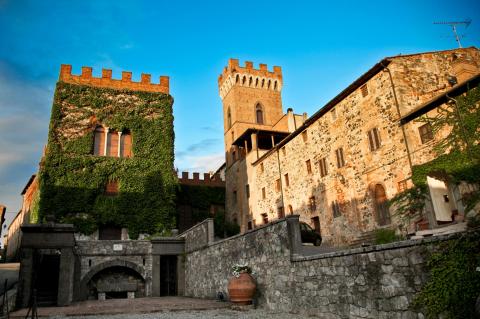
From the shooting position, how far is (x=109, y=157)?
2345cm

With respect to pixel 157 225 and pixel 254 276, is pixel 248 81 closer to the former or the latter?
pixel 157 225

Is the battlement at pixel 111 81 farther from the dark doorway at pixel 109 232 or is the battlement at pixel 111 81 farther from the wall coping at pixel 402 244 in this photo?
the wall coping at pixel 402 244

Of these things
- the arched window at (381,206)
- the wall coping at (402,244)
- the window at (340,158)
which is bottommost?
the wall coping at (402,244)

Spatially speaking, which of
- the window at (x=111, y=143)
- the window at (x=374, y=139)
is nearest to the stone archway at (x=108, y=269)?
the window at (x=111, y=143)

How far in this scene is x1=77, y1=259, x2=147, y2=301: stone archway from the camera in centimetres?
1702

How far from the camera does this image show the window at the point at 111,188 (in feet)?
74.6

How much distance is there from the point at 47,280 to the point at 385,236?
605 inches

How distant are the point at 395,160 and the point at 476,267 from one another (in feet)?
44.2

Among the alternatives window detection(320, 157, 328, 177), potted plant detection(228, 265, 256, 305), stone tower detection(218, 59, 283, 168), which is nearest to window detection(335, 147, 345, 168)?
window detection(320, 157, 328, 177)

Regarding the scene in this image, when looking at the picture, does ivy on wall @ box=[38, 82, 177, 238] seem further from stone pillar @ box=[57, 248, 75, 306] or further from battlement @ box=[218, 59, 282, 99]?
battlement @ box=[218, 59, 282, 99]

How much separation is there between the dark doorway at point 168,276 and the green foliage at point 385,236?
424 inches

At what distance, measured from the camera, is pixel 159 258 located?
18.5 metres

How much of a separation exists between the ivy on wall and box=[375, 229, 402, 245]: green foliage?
1251cm

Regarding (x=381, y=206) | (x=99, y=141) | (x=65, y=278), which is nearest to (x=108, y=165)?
(x=99, y=141)
